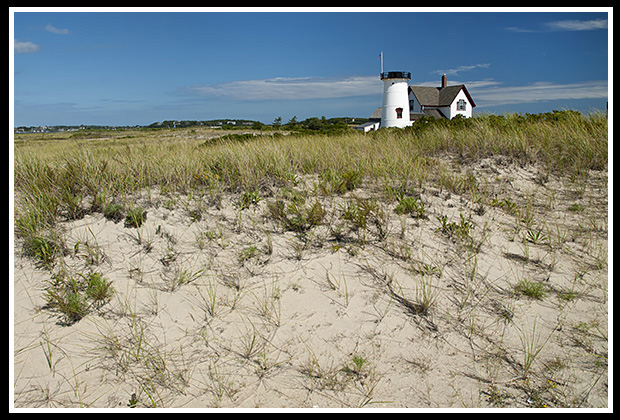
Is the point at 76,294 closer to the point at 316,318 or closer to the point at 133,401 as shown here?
the point at 133,401

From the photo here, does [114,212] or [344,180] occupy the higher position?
[344,180]

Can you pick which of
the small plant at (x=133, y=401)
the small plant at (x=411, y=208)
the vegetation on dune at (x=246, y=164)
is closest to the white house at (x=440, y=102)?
the vegetation on dune at (x=246, y=164)

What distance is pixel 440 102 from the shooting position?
145 feet

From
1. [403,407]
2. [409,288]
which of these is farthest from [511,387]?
[409,288]

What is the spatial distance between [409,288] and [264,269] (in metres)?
1.52

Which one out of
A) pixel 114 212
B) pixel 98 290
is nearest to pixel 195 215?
pixel 114 212

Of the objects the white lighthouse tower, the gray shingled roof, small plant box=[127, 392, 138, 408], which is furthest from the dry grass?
the gray shingled roof

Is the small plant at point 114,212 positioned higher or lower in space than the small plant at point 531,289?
higher

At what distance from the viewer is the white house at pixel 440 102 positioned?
42938mm

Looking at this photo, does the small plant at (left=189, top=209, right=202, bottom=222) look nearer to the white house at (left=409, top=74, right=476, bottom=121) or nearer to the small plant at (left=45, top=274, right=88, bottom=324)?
the small plant at (left=45, top=274, right=88, bottom=324)

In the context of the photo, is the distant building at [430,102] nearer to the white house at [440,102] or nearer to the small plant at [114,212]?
the white house at [440,102]

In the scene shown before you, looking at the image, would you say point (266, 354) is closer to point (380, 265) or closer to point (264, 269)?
point (264, 269)

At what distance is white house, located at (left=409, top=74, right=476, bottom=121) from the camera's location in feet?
141

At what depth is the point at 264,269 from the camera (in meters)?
4.04
